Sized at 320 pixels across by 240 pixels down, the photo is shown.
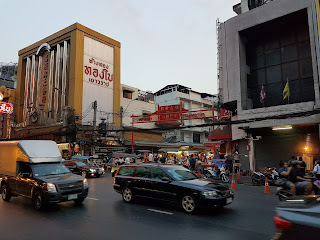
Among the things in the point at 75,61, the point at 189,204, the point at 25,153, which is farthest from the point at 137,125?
the point at 189,204

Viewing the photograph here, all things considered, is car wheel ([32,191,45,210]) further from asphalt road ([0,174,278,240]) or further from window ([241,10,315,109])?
window ([241,10,315,109])

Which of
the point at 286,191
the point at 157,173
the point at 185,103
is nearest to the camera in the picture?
the point at 286,191

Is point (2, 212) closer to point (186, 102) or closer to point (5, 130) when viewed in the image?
Result: point (5, 130)

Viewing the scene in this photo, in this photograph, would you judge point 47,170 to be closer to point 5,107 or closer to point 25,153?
point 25,153

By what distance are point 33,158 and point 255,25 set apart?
1861 cm

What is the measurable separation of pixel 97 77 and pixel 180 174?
111 ft

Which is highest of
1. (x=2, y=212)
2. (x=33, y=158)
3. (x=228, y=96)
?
(x=228, y=96)

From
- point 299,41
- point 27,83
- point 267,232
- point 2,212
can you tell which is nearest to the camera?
point 267,232

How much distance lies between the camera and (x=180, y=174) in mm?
9234

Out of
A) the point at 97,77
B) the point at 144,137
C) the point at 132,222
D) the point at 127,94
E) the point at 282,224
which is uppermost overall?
the point at 97,77

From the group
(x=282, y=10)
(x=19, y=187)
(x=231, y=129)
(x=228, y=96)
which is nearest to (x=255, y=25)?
(x=282, y=10)

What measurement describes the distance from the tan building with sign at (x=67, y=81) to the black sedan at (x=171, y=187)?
2593 centimetres

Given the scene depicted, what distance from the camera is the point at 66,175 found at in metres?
9.73

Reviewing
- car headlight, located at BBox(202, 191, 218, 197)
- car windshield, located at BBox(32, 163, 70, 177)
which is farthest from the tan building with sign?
car headlight, located at BBox(202, 191, 218, 197)
